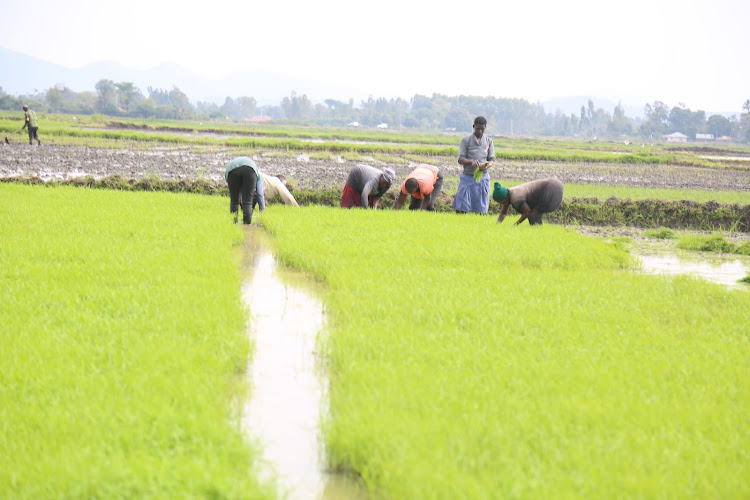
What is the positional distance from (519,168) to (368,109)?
360 ft

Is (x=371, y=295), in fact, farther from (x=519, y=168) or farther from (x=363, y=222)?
(x=519, y=168)

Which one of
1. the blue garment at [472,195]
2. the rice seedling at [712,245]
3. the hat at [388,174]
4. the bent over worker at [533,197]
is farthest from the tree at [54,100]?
the rice seedling at [712,245]

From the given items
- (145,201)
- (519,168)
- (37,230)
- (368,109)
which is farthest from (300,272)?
(368,109)

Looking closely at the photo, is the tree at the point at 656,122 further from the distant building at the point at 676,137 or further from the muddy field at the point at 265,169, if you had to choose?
the muddy field at the point at 265,169

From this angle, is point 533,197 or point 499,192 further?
point 533,197

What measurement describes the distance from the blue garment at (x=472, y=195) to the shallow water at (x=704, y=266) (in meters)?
2.34

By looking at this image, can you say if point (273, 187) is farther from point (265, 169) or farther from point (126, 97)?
point (126, 97)

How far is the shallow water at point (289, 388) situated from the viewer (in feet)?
8.43

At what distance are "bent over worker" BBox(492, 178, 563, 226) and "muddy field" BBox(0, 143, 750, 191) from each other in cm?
535

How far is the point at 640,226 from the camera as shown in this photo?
10.9 metres

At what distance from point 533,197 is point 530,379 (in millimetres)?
5298

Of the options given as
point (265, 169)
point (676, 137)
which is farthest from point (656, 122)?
point (265, 169)

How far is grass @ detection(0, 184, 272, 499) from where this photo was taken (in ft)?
7.53

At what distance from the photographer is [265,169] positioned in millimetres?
16984
